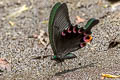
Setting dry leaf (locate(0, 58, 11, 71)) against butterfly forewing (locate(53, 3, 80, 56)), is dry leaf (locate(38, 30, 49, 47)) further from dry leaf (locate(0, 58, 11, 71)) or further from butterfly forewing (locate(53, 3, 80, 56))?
butterfly forewing (locate(53, 3, 80, 56))

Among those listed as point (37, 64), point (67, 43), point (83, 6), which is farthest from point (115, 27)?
point (83, 6)

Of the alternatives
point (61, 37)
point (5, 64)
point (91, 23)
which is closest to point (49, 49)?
point (5, 64)

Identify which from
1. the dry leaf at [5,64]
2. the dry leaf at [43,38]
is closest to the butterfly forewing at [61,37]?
the dry leaf at [5,64]

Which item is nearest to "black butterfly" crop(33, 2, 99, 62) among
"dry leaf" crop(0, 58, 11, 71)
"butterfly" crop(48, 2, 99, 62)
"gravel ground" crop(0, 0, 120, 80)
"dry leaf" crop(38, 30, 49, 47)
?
"butterfly" crop(48, 2, 99, 62)

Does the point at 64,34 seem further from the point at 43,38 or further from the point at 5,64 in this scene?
the point at 43,38

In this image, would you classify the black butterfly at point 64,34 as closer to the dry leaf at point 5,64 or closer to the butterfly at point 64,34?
the butterfly at point 64,34

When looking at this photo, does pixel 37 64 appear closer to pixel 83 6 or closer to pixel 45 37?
pixel 45 37

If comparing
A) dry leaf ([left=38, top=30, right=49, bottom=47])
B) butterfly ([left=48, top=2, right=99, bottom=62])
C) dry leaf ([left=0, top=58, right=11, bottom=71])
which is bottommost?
dry leaf ([left=0, top=58, right=11, bottom=71])

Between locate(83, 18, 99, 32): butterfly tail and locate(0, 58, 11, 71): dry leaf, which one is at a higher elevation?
locate(83, 18, 99, 32): butterfly tail
